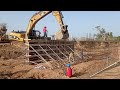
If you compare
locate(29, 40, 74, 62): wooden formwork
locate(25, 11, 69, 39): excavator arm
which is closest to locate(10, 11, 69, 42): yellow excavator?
locate(25, 11, 69, 39): excavator arm

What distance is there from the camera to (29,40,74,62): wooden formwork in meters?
14.3

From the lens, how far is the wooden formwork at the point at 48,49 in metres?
14.3

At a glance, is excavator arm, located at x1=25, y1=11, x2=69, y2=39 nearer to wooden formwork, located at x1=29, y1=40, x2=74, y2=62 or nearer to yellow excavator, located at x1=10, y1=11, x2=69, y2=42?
yellow excavator, located at x1=10, y1=11, x2=69, y2=42

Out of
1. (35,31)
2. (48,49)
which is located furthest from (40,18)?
(48,49)

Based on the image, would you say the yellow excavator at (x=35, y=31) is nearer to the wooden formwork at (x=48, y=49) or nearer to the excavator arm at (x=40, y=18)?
the excavator arm at (x=40, y=18)

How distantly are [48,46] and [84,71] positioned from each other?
3.65 meters

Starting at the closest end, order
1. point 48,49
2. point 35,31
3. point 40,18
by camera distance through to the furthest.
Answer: point 48,49, point 40,18, point 35,31

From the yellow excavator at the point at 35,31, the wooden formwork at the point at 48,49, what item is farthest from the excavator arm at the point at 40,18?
the wooden formwork at the point at 48,49

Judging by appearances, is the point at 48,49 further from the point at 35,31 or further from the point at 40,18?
the point at 40,18

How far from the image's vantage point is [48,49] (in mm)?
14984

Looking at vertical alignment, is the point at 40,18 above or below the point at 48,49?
above
